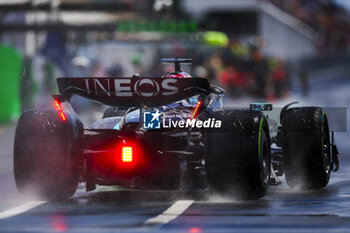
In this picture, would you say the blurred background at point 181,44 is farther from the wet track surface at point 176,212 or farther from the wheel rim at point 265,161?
the wheel rim at point 265,161

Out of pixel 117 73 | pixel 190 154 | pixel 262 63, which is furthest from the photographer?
pixel 262 63

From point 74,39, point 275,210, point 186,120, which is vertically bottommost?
point 275,210

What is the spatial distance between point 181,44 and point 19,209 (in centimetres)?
3597

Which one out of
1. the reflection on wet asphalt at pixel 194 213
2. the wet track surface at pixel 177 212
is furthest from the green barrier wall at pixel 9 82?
the reflection on wet asphalt at pixel 194 213

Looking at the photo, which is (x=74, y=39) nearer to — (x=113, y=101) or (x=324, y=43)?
(x=113, y=101)

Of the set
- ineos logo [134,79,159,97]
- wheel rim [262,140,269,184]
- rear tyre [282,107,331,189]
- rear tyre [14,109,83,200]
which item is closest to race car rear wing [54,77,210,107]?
ineos logo [134,79,159,97]

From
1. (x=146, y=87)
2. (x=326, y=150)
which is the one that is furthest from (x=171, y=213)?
(x=326, y=150)

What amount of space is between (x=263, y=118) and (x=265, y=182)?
69 centimetres

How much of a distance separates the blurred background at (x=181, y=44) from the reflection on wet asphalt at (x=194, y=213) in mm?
14141

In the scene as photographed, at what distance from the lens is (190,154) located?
413 inches

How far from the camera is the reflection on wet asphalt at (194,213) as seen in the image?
8.60 meters

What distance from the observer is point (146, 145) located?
34.1 ft

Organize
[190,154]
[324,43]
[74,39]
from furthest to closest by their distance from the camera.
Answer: [324,43]
[74,39]
[190,154]

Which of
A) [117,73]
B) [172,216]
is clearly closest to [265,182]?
[172,216]
